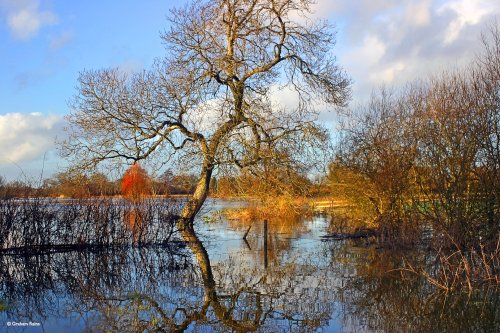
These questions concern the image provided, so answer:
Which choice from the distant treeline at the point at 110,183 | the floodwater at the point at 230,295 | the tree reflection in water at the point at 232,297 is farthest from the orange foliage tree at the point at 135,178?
the tree reflection in water at the point at 232,297

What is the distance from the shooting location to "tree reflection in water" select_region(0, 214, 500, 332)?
25.3 ft

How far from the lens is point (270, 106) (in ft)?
67.9

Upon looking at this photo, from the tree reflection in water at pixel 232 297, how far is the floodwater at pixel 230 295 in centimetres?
2

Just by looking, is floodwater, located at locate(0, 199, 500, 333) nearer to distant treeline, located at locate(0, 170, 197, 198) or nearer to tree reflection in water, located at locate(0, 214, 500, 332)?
tree reflection in water, located at locate(0, 214, 500, 332)

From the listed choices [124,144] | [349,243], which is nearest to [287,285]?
[349,243]

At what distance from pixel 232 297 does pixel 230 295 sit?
17 cm

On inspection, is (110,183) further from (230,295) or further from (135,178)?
(230,295)

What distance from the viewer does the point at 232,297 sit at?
9.34m

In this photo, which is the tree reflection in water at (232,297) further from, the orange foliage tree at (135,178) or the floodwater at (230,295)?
the orange foliage tree at (135,178)

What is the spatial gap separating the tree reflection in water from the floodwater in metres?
0.02

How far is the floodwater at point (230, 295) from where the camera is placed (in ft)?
25.3

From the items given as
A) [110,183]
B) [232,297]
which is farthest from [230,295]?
[110,183]

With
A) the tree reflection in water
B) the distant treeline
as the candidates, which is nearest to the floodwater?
the tree reflection in water

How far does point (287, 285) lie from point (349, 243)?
29.3 feet
